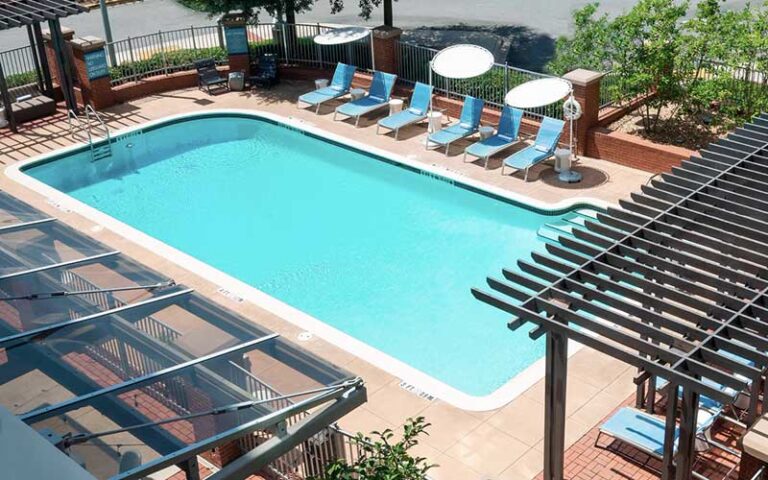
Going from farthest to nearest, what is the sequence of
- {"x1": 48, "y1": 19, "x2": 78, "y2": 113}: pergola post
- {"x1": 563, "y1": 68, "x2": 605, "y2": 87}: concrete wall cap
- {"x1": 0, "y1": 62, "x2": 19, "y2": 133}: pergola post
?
{"x1": 48, "y1": 19, "x2": 78, "y2": 113}: pergola post → {"x1": 0, "y1": 62, "x2": 19, "y2": 133}: pergola post → {"x1": 563, "y1": 68, "x2": 605, "y2": 87}: concrete wall cap

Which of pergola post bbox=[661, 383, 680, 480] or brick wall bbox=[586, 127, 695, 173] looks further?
Answer: brick wall bbox=[586, 127, 695, 173]

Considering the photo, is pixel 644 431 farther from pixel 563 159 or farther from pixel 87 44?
pixel 87 44

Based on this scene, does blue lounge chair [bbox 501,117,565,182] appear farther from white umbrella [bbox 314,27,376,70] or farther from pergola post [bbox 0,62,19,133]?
pergola post [bbox 0,62,19,133]

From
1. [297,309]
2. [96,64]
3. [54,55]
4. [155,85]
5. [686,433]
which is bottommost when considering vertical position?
[297,309]

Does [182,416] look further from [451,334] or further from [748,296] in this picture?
[451,334]

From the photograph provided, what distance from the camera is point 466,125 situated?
69.6 ft

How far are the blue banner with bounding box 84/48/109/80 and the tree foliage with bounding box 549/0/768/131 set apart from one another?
1177cm

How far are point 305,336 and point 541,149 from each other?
7610 millimetres

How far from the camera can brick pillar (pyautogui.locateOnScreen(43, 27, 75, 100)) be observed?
2409 centimetres

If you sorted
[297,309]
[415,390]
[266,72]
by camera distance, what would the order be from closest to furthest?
[415,390] < [297,309] < [266,72]

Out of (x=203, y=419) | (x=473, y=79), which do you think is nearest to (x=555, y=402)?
(x=203, y=419)

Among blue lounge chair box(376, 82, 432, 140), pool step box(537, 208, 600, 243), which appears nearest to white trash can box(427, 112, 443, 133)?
blue lounge chair box(376, 82, 432, 140)

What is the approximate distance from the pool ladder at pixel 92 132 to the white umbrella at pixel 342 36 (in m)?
5.59

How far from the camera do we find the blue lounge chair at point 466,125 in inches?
822
